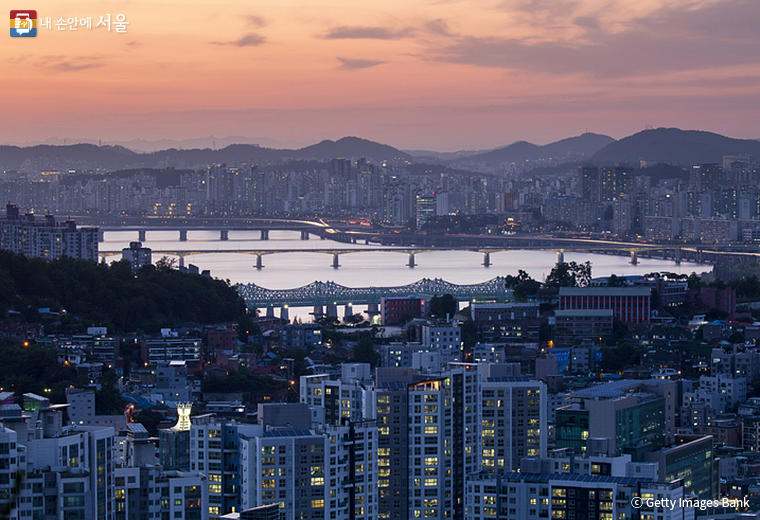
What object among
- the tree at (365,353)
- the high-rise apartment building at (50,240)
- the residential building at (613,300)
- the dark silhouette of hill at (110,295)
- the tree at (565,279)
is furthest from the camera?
the high-rise apartment building at (50,240)

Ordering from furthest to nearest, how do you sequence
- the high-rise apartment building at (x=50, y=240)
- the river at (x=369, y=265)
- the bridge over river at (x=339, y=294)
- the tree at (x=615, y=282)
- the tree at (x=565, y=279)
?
the river at (x=369, y=265) < the high-rise apartment building at (x=50, y=240) < the bridge over river at (x=339, y=294) < the tree at (x=565, y=279) < the tree at (x=615, y=282)

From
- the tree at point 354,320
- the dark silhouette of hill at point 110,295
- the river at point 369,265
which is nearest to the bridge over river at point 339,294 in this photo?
the river at point 369,265

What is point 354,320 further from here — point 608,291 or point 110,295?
point 110,295

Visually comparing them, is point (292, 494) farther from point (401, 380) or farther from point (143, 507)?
point (401, 380)

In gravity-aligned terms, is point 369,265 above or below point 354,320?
above

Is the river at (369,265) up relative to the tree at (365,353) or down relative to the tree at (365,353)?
up

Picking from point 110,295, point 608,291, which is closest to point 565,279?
point 608,291

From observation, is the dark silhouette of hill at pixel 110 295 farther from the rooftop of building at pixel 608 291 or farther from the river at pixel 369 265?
the river at pixel 369 265

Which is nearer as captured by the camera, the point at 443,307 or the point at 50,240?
Result: the point at 443,307
